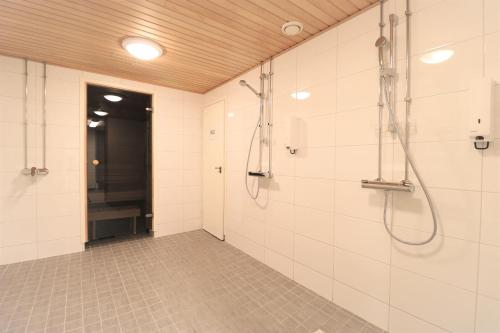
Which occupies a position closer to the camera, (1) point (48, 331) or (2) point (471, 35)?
(2) point (471, 35)

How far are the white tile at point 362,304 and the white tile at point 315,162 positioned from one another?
3.02 ft

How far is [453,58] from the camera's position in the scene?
1309 mm

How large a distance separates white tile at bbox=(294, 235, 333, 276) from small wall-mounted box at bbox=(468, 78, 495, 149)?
125cm

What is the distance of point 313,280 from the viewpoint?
2.08 metres

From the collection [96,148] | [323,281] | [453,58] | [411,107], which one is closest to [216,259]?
[323,281]

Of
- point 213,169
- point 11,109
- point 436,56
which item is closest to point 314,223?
point 436,56

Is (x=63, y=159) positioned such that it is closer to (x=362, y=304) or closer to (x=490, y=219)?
(x=362, y=304)

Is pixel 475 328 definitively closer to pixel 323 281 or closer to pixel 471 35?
pixel 323 281

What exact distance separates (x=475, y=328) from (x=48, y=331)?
2637mm

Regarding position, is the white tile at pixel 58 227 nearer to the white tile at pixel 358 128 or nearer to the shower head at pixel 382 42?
the white tile at pixel 358 128

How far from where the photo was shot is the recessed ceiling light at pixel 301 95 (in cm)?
214

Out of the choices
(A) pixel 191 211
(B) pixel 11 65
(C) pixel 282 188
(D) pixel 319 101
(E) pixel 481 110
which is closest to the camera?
(E) pixel 481 110

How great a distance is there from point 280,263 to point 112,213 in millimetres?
2526

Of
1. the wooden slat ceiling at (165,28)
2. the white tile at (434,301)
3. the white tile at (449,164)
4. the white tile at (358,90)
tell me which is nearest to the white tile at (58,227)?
the wooden slat ceiling at (165,28)
